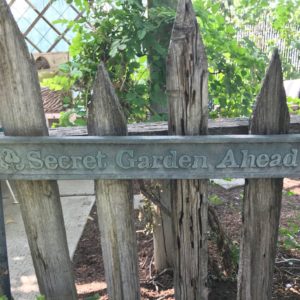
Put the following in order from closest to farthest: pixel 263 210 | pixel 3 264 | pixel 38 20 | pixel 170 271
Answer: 1. pixel 263 210
2. pixel 3 264
3. pixel 170 271
4. pixel 38 20

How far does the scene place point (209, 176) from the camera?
1.35m

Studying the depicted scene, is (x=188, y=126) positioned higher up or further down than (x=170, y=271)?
higher up

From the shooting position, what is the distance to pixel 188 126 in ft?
4.45

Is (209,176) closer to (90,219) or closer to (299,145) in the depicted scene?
(299,145)

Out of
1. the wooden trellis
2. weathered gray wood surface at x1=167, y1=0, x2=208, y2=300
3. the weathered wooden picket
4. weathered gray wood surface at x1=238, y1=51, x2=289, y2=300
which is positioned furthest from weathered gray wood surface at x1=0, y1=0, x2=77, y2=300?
the wooden trellis

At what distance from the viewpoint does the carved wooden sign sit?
1.30 m

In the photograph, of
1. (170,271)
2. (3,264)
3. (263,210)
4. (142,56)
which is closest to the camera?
(263,210)

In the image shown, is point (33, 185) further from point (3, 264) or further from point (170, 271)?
point (170, 271)

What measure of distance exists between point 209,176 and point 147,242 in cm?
146

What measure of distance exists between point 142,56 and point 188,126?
0.68 m

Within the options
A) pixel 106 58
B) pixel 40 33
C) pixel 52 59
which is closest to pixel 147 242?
pixel 106 58

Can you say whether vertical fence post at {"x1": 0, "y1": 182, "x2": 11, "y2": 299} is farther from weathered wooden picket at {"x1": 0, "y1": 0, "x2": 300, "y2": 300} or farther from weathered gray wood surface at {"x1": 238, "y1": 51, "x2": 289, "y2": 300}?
weathered gray wood surface at {"x1": 238, "y1": 51, "x2": 289, "y2": 300}

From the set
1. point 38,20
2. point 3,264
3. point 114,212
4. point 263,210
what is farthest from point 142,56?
point 38,20

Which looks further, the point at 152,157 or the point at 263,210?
the point at 263,210
